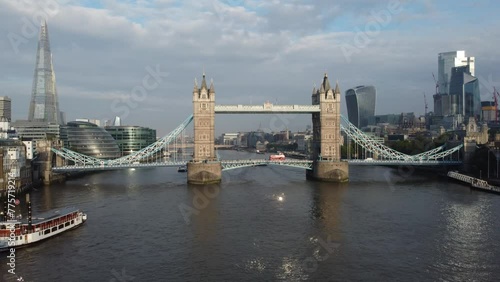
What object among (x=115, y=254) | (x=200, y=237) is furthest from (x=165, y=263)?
(x=200, y=237)

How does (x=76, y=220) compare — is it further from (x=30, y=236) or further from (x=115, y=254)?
(x=115, y=254)

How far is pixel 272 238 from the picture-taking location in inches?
1292

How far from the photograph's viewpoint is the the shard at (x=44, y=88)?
112 metres

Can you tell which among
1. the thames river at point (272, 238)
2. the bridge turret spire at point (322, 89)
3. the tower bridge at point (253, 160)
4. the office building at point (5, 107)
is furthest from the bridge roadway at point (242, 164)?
the office building at point (5, 107)

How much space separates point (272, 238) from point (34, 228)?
16957 millimetres

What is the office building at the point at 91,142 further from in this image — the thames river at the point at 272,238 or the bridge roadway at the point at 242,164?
the thames river at the point at 272,238

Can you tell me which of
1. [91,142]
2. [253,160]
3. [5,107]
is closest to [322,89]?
[253,160]

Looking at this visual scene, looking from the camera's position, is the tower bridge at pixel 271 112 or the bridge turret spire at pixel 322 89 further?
the bridge turret spire at pixel 322 89

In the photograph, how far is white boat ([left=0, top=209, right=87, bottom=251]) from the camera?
99.7 feet

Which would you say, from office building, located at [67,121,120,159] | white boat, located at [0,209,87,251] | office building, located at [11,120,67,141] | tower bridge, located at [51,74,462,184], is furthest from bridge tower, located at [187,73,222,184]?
office building, located at [11,120,67,141]

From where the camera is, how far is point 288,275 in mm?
25094

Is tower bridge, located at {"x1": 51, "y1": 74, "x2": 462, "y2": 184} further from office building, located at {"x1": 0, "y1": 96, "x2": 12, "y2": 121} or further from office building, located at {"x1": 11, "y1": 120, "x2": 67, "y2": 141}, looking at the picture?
office building, located at {"x1": 0, "y1": 96, "x2": 12, "y2": 121}

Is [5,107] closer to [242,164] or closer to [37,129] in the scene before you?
A: [37,129]

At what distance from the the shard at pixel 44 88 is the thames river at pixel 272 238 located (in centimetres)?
7003
